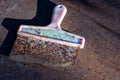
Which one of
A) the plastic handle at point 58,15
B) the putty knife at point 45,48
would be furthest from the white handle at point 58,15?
the putty knife at point 45,48

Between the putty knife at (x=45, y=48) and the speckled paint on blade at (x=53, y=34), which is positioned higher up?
the speckled paint on blade at (x=53, y=34)

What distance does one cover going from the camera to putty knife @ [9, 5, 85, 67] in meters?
1.89

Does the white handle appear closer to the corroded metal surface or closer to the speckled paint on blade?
the speckled paint on blade

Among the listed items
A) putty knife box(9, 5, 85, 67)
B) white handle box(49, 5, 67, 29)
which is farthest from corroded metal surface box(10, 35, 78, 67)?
white handle box(49, 5, 67, 29)

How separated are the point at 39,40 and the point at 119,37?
71cm

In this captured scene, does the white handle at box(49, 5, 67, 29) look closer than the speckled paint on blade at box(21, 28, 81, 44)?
No

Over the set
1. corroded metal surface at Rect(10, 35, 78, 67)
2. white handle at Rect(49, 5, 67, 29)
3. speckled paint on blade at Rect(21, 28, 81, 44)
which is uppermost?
white handle at Rect(49, 5, 67, 29)

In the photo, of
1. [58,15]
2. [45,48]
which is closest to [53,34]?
[45,48]

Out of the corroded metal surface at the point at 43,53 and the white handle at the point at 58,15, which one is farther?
the white handle at the point at 58,15

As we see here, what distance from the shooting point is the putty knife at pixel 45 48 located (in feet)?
6.19

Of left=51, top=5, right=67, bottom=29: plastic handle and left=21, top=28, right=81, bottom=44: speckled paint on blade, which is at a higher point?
left=51, top=5, right=67, bottom=29: plastic handle

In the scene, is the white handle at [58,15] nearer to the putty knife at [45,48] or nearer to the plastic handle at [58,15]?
the plastic handle at [58,15]

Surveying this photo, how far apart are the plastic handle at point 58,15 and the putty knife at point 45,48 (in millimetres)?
143

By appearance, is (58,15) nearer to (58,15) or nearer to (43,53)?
(58,15)
